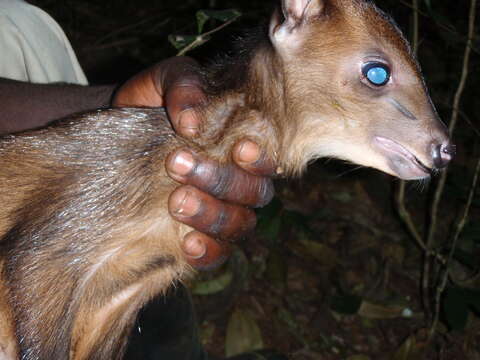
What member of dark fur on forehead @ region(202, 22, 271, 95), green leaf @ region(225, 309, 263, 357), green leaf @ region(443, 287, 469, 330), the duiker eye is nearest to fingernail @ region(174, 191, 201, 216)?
dark fur on forehead @ region(202, 22, 271, 95)

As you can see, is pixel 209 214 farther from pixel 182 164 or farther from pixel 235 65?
pixel 235 65

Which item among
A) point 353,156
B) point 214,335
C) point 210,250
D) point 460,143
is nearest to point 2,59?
point 210,250

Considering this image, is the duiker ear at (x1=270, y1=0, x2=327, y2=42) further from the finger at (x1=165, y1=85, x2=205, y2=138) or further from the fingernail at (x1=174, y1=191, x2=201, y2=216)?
the fingernail at (x1=174, y1=191, x2=201, y2=216)

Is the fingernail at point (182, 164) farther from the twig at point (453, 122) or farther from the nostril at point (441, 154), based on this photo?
the twig at point (453, 122)

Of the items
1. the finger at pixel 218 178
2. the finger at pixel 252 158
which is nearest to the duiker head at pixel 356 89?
the finger at pixel 252 158

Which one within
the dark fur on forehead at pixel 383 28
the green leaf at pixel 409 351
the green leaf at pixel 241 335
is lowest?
the green leaf at pixel 409 351

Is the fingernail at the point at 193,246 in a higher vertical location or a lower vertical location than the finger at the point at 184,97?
lower
